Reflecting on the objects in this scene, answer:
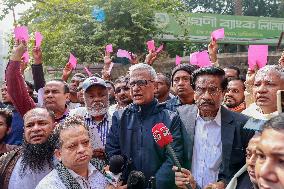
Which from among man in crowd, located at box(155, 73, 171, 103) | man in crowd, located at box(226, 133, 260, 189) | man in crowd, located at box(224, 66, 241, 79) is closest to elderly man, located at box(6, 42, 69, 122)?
man in crowd, located at box(155, 73, 171, 103)

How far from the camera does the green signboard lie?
1517 cm

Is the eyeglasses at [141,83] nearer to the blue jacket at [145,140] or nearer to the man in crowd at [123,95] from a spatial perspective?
the blue jacket at [145,140]

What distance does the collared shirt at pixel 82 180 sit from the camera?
2.91m

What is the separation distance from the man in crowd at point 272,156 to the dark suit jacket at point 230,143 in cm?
153

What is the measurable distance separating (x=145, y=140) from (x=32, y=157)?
0.95m

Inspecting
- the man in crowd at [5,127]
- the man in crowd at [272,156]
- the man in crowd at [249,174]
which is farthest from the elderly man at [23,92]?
the man in crowd at [272,156]

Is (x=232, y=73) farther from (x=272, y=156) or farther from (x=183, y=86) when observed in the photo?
(x=272, y=156)

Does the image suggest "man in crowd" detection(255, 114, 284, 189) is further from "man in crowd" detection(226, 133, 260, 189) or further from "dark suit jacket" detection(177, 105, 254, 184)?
"dark suit jacket" detection(177, 105, 254, 184)

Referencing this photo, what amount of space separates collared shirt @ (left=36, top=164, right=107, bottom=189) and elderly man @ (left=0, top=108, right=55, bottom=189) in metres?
0.41

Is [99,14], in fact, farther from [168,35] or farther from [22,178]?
[22,178]

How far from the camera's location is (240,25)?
17.7 m

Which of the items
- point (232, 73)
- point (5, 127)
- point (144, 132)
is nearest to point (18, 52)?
point (5, 127)

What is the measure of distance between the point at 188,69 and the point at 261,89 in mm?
1209

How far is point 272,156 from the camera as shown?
176 cm
